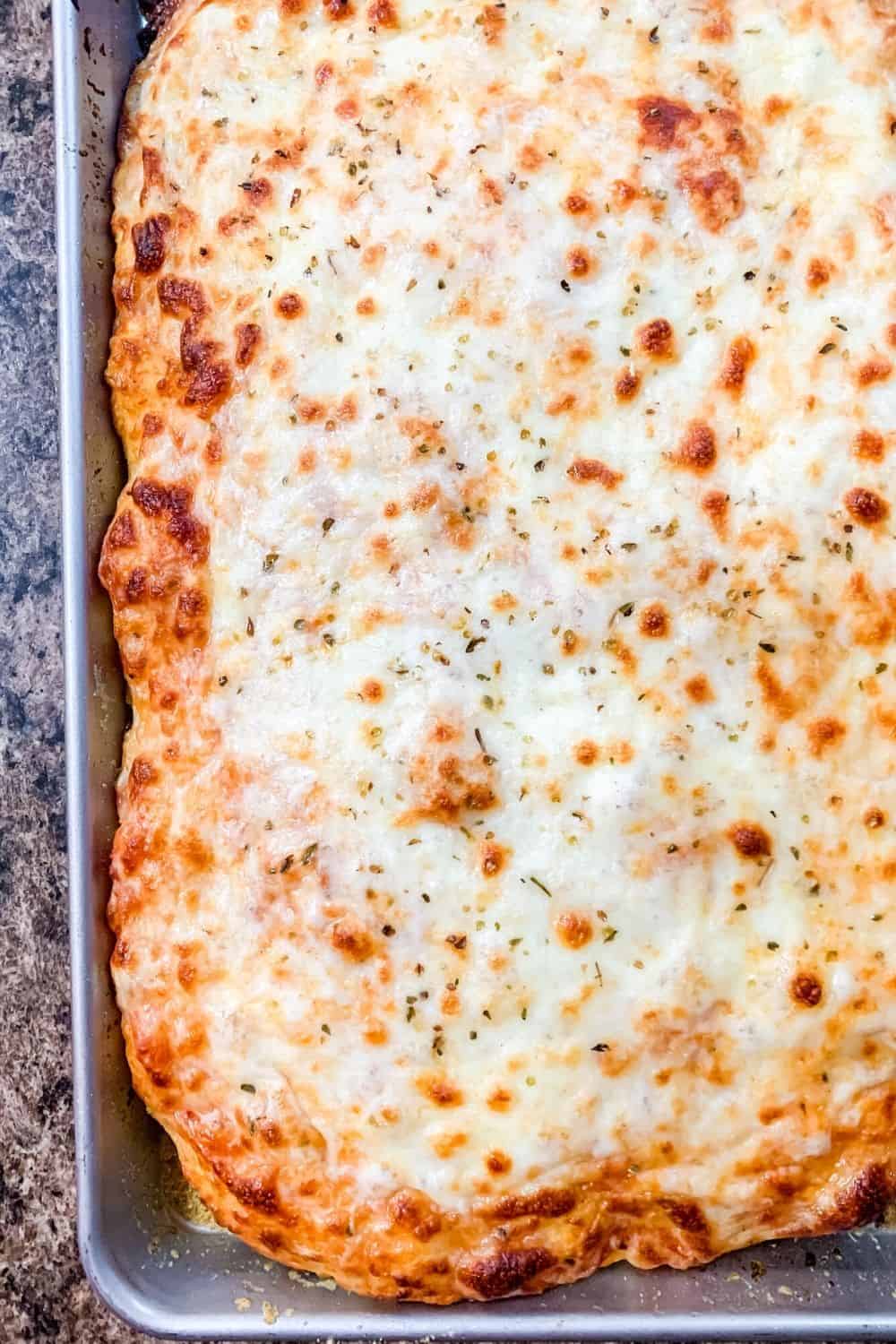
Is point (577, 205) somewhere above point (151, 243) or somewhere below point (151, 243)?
above

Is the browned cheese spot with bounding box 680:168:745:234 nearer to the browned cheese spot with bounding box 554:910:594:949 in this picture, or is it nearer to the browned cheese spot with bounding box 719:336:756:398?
the browned cheese spot with bounding box 719:336:756:398

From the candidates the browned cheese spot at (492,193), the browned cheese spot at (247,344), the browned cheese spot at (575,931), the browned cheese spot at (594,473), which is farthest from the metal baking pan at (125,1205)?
the browned cheese spot at (594,473)

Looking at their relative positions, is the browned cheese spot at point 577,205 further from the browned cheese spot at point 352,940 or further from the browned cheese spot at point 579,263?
the browned cheese spot at point 352,940

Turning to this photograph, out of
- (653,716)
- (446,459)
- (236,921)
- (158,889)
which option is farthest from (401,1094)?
(446,459)

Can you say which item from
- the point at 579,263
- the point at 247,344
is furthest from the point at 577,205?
the point at 247,344

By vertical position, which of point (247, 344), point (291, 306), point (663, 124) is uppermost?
point (663, 124)

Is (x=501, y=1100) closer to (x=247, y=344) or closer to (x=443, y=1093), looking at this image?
(x=443, y=1093)

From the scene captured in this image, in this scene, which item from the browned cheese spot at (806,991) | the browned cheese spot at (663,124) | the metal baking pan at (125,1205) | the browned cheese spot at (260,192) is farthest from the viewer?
the browned cheese spot at (260,192)
